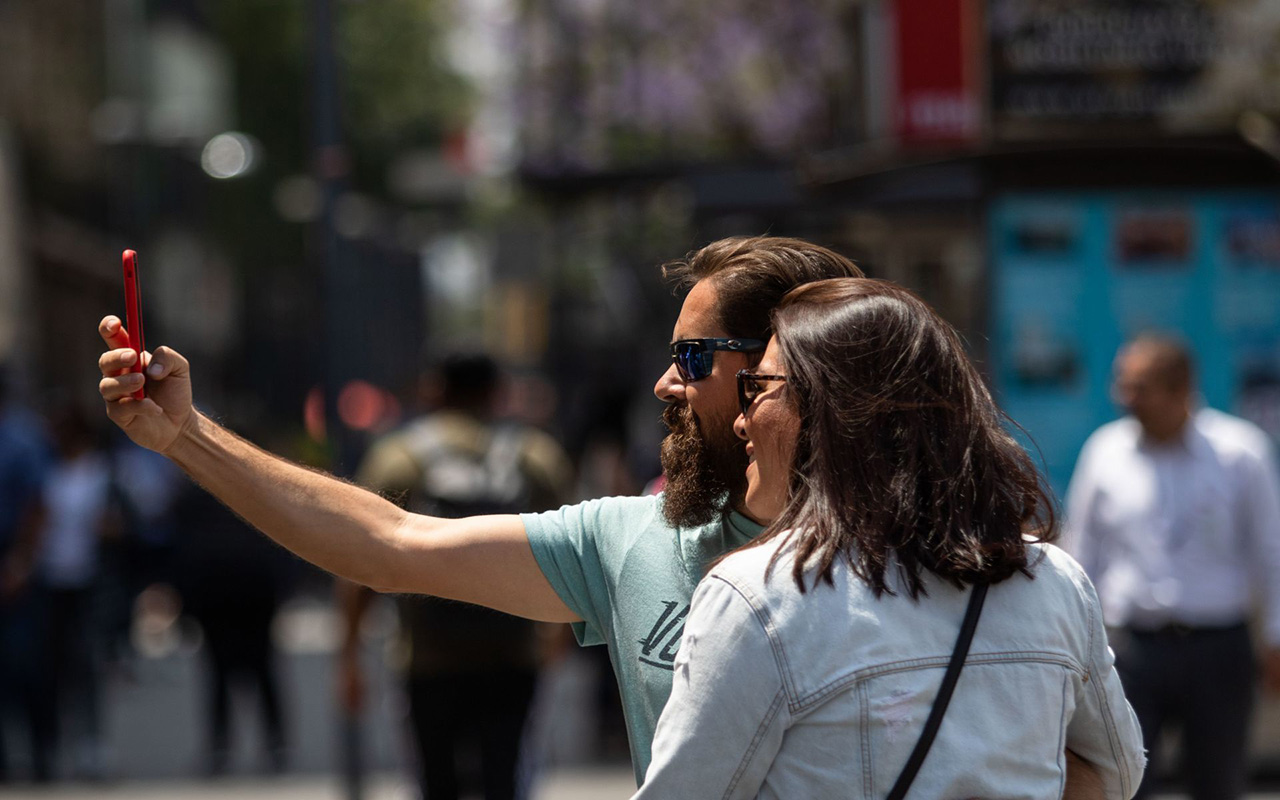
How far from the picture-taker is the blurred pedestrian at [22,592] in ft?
29.0

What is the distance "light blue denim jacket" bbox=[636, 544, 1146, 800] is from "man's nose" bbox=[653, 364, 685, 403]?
0.55 meters

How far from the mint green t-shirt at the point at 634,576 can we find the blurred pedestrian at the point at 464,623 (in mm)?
2266

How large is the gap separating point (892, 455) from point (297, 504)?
0.94 meters

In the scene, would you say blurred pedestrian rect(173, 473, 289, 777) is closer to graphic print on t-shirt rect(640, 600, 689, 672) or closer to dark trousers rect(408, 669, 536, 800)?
dark trousers rect(408, 669, 536, 800)

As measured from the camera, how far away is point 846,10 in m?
13.5

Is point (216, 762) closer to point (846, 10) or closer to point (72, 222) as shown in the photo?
point (846, 10)

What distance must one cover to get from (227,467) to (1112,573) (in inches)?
150

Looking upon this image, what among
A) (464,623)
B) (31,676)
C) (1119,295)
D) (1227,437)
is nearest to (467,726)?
(464,623)

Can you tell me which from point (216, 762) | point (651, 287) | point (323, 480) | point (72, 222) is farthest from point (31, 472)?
point (72, 222)

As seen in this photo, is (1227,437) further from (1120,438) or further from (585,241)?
Answer: (585,241)

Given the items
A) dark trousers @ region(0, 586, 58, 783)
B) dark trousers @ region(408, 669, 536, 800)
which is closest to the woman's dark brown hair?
dark trousers @ region(408, 669, 536, 800)

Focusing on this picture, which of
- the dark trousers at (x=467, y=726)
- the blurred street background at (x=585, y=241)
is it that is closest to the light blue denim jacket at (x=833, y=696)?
the blurred street background at (x=585, y=241)

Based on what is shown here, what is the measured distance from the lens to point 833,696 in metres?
2.03

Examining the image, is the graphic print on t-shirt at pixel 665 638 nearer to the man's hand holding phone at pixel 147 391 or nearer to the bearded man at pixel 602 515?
the bearded man at pixel 602 515
